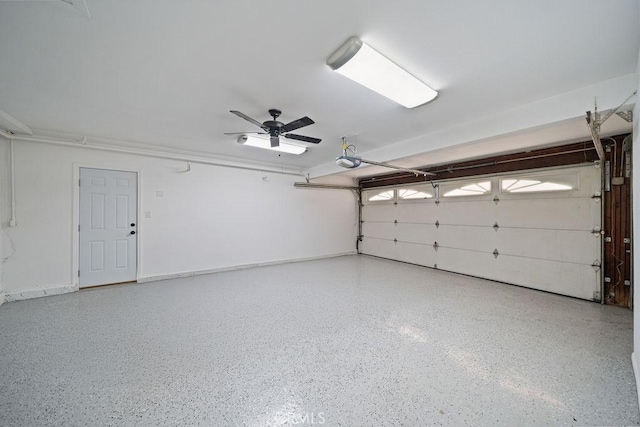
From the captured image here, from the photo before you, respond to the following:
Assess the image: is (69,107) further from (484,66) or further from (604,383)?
(604,383)

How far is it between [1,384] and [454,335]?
12.3 ft

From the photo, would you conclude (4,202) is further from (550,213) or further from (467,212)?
(550,213)

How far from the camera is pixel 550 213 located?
150 inches

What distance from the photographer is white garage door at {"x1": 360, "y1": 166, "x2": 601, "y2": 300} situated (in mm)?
3518

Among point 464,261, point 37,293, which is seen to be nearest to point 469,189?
point 464,261

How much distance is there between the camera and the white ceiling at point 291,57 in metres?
1.42

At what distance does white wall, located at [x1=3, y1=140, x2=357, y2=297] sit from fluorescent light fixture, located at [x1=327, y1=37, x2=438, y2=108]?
4036 mm

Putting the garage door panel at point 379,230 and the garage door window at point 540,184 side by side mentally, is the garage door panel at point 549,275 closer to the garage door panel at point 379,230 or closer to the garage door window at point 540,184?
the garage door window at point 540,184

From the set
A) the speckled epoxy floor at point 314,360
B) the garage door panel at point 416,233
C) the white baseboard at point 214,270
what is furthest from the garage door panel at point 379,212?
the speckled epoxy floor at point 314,360

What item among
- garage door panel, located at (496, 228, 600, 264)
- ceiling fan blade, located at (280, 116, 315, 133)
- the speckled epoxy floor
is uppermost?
ceiling fan blade, located at (280, 116, 315, 133)

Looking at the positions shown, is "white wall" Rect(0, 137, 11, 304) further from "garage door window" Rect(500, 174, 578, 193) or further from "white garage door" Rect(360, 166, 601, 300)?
"garage door window" Rect(500, 174, 578, 193)

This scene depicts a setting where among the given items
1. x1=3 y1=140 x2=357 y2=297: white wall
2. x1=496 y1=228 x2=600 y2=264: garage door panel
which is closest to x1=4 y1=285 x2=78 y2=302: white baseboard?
x1=3 y1=140 x2=357 y2=297: white wall

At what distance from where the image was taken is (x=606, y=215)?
3.37 meters

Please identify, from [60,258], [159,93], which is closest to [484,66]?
[159,93]
